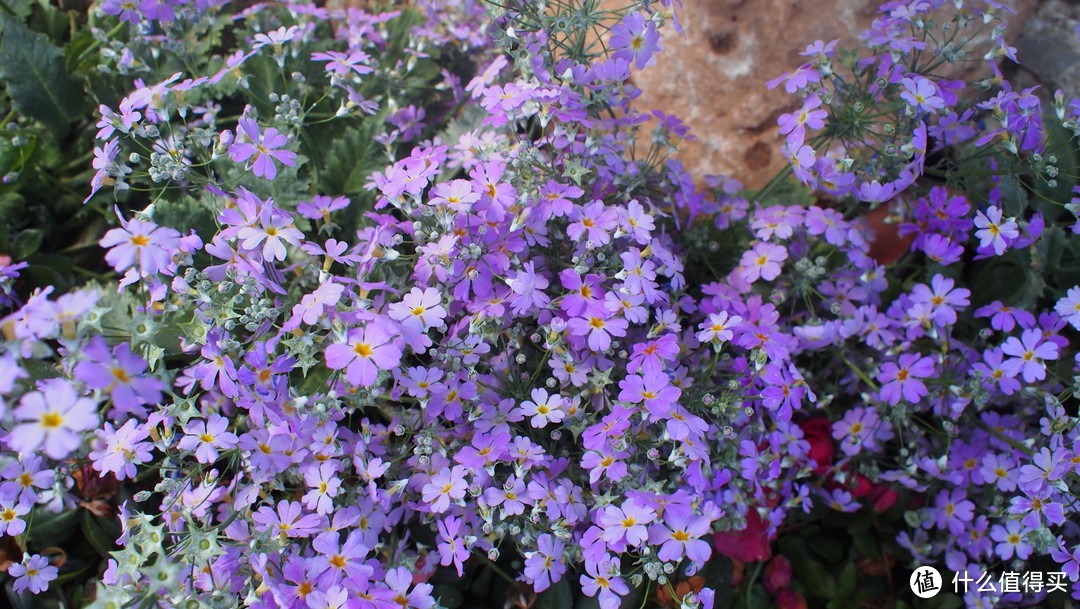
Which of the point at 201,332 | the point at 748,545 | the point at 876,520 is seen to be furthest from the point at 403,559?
the point at 876,520

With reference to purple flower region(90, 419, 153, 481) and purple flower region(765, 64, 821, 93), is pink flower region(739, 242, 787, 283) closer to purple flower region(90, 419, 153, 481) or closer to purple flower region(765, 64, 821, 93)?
purple flower region(765, 64, 821, 93)

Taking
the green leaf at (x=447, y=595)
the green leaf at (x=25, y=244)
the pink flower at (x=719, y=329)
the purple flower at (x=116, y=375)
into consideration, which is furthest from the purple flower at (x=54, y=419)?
the green leaf at (x=25, y=244)

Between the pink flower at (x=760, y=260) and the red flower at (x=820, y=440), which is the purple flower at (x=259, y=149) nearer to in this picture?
the pink flower at (x=760, y=260)

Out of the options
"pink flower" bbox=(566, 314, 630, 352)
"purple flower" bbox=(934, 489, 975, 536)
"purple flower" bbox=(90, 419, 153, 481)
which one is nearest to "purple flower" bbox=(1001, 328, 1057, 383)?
"purple flower" bbox=(934, 489, 975, 536)

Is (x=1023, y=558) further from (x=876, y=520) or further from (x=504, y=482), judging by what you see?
(x=504, y=482)

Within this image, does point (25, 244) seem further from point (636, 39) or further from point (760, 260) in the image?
point (760, 260)
